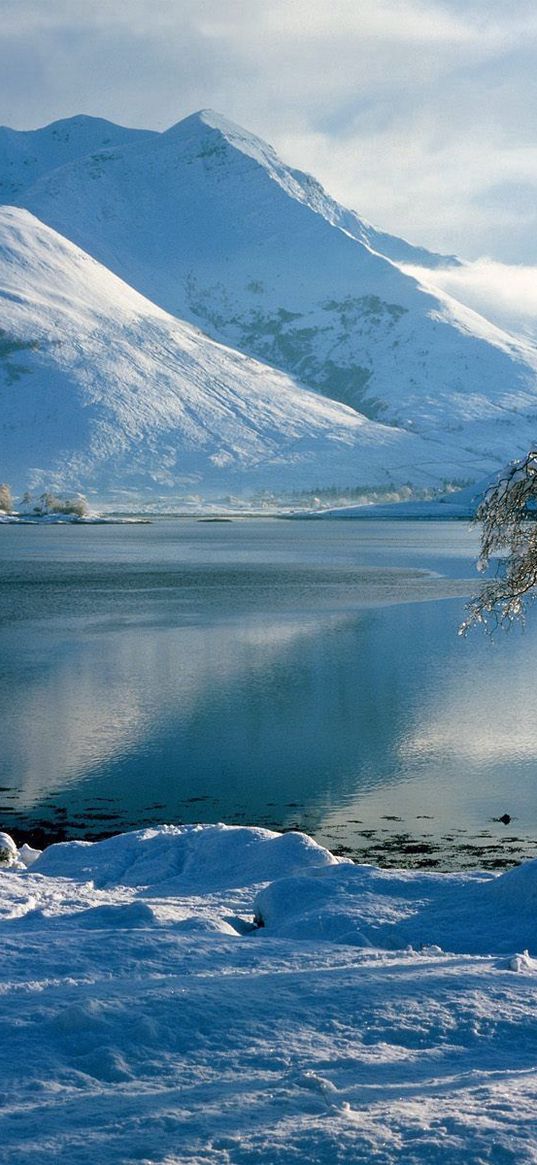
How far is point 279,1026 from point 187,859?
9943mm

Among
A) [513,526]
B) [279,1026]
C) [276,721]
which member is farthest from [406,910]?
[276,721]

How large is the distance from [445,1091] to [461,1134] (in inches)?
26.8

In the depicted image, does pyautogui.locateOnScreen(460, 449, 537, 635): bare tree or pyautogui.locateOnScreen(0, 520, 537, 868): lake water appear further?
pyautogui.locateOnScreen(0, 520, 537, 868): lake water

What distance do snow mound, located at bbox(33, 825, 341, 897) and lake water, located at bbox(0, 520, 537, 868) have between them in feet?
17.0

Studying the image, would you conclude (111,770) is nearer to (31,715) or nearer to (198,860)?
(31,715)

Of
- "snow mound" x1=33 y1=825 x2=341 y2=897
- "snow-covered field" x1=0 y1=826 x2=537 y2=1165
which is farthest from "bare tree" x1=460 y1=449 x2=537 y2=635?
"snow-covered field" x1=0 y1=826 x2=537 y2=1165

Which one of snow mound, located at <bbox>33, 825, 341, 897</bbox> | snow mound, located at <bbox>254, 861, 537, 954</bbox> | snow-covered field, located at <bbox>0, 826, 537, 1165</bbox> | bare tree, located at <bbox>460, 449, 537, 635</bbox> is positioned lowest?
snow mound, located at <bbox>33, 825, 341, 897</bbox>

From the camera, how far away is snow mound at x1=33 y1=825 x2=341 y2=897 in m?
18.4

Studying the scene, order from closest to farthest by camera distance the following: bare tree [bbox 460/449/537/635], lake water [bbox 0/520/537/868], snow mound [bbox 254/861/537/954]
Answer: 1. snow mound [bbox 254/861/537/954]
2. bare tree [bbox 460/449/537/635]
3. lake water [bbox 0/520/537/868]

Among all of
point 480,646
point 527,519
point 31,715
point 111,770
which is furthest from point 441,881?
point 480,646

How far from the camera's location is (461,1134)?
8.37 m

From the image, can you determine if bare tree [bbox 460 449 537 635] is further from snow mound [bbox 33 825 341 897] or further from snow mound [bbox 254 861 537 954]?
snow mound [bbox 254 861 537 954]

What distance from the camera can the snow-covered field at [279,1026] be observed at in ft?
27.4

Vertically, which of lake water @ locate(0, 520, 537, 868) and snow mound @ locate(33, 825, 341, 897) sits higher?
Answer: snow mound @ locate(33, 825, 341, 897)
